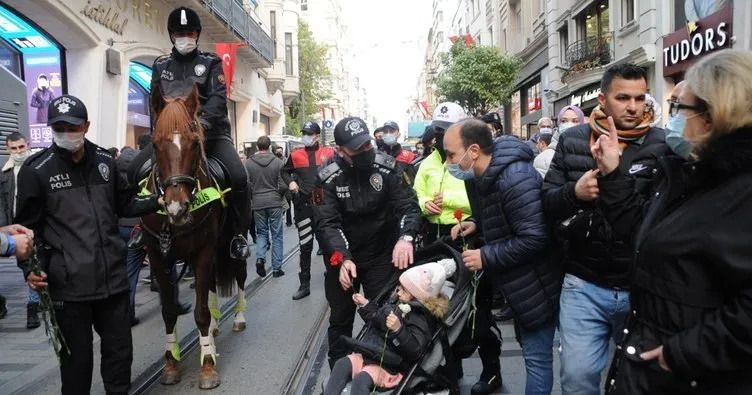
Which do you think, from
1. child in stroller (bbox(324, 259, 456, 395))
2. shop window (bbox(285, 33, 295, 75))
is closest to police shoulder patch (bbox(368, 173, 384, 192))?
child in stroller (bbox(324, 259, 456, 395))

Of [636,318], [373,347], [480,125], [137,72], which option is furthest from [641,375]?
[137,72]

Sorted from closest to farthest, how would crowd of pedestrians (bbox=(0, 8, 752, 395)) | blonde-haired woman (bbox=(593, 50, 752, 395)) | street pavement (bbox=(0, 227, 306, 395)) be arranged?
blonde-haired woman (bbox=(593, 50, 752, 395)), crowd of pedestrians (bbox=(0, 8, 752, 395)), street pavement (bbox=(0, 227, 306, 395))

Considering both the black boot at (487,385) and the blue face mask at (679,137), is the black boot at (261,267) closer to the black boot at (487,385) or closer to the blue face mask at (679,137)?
the black boot at (487,385)

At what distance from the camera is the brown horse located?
4551mm

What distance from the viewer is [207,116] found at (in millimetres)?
5422

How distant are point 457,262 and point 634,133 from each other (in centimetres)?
148

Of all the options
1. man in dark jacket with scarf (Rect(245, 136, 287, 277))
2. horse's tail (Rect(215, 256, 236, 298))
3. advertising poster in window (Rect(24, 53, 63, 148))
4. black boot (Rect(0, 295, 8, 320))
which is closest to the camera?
horse's tail (Rect(215, 256, 236, 298))

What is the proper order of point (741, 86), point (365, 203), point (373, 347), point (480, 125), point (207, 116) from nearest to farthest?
point (741, 86) → point (373, 347) → point (480, 125) → point (365, 203) → point (207, 116)

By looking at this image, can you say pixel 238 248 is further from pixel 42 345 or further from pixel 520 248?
pixel 520 248

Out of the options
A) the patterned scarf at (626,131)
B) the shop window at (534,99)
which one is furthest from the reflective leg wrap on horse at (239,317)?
the shop window at (534,99)

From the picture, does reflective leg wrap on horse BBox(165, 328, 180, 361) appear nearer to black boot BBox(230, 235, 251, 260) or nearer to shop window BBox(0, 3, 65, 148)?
black boot BBox(230, 235, 251, 260)

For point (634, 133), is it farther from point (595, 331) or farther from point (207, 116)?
point (207, 116)

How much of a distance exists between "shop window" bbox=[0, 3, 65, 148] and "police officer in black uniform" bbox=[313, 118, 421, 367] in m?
9.71

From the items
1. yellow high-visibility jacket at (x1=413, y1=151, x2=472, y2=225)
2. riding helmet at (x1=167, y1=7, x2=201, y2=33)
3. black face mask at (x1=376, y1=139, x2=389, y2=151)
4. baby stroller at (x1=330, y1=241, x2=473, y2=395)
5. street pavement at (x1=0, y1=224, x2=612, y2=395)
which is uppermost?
riding helmet at (x1=167, y1=7, x2=201, y2=33)
